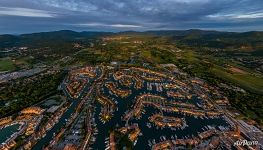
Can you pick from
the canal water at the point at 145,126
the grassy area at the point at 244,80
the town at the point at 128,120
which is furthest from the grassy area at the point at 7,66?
the grassy area at the point at 244,80

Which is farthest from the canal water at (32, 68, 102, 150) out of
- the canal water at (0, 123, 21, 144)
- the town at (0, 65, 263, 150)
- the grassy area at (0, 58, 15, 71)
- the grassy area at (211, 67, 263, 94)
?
the grassy area at (211, 67, 263, 94)

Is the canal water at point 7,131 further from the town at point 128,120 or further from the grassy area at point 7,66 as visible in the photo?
the grassy area at point 7,66

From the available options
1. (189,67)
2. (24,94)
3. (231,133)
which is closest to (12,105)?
(24,94)

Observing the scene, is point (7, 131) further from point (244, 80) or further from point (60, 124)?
point (244, 80)

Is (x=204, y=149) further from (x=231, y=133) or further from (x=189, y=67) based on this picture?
(x=189, y=67)

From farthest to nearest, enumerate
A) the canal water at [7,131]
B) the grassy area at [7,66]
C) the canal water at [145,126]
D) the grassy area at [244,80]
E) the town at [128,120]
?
1. the grassy area at [7,66]
2. the grassy area at [244,80]
3. the canal water at [7,131]
4. the canal water at [145,126]
5. the town at [128,120]
